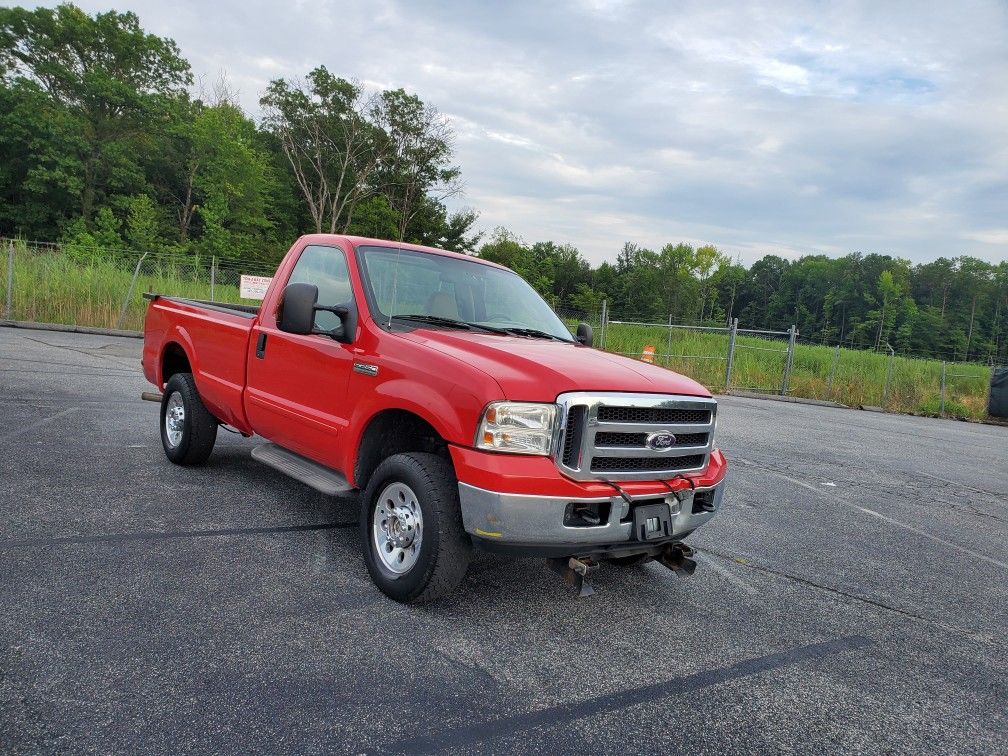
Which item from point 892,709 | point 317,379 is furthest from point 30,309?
point 892,709

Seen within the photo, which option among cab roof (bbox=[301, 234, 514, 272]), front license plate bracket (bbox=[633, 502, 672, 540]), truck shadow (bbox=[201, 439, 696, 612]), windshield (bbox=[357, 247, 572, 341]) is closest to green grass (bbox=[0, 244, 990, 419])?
windshield (bbox=[357, 247, 572, 341])

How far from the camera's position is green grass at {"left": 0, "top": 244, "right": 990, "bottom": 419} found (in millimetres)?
19156

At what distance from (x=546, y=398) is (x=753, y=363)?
66.5 ft

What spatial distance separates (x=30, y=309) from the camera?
62.2 ft

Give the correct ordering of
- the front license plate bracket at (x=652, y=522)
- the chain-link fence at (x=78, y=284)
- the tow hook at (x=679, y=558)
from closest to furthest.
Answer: the front license plate bracket at (x=652, y=522), the tow hook at (x=679, y=558), the chain-link fence at (x=78, y=284)

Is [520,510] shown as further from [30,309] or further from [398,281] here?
[30,309]

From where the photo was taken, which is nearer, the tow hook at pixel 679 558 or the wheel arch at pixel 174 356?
the tow hook at pixel 679 558

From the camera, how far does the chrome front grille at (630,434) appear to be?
324cm

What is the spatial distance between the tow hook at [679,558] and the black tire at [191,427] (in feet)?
12.5

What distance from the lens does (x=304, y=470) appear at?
4414 millimetres

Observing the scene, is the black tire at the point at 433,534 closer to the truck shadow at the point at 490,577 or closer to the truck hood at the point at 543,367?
the truck shadow at the point at 490,577

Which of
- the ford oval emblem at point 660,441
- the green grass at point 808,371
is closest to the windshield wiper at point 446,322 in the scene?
the ford oval emblem at point 660,441

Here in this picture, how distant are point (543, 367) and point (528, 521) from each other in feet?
2.39

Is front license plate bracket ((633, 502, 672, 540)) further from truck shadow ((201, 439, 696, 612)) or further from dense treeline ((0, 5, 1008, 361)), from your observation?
dense treeline ((0, 5, 1008, 361))
